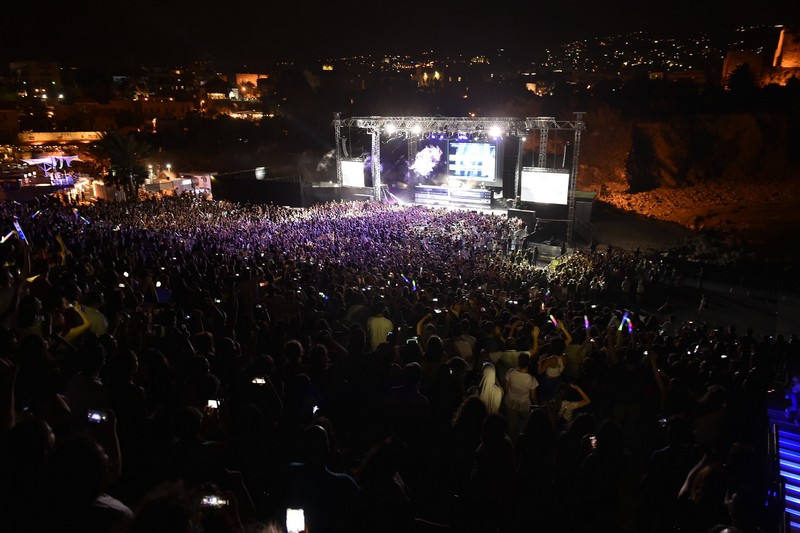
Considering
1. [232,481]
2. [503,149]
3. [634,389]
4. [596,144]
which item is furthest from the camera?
[596,144]

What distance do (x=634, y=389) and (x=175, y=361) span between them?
425 cm

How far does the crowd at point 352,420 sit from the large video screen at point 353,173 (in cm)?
1996

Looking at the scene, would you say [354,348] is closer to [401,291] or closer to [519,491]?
[519,491]

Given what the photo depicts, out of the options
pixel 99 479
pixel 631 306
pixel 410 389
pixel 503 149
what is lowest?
pixel 631 306

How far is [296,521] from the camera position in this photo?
2.35 m

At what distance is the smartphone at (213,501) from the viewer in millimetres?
2297

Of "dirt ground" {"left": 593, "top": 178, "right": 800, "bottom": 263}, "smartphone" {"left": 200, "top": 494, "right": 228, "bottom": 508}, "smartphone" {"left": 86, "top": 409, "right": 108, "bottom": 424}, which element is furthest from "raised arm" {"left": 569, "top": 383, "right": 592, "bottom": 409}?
"dirt ground" {"left": 593, "top": 178, "right": 800, "bottom": 263}

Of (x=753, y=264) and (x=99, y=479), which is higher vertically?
(x=99, y=479)

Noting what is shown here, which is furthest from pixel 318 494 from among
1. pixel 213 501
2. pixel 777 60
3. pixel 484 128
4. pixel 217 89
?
pixel 217 89

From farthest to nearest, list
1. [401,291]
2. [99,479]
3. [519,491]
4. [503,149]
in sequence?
1. [503,149]
2. [401,291]
3. [519,491]
4. [99,479]

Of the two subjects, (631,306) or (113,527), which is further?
(631,306)

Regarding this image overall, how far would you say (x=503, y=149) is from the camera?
24.3 m

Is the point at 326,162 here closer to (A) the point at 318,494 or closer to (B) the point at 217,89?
(B) the point at 217,89

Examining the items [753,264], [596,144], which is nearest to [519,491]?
[753,264]
